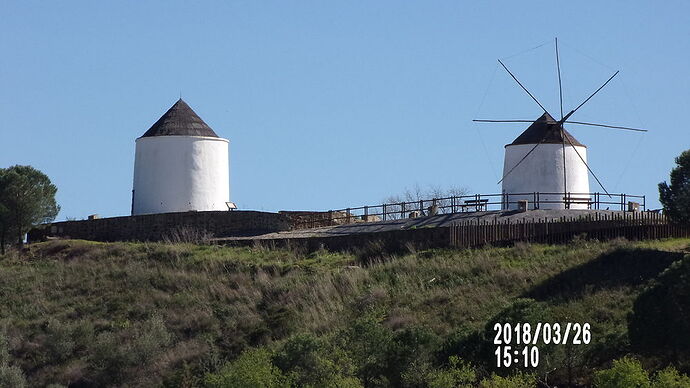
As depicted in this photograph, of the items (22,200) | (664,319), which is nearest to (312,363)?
(664,319)

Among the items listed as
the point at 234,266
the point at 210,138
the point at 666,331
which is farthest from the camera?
the point at 210,138

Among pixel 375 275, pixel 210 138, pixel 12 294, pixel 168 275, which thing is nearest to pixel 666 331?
pixel 375 275

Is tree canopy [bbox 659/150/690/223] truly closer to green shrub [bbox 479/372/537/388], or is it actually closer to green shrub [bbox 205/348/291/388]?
green shrub [bbox 479/372/537/388]

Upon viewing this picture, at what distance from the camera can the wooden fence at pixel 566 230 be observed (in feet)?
138

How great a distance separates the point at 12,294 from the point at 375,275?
11.0 metres

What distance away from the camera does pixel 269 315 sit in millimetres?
40344

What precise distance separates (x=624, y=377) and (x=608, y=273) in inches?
377

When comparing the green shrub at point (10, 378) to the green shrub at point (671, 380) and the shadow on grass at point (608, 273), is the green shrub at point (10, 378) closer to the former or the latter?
the shadow on grass at point (608, 273)

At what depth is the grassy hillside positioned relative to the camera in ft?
107

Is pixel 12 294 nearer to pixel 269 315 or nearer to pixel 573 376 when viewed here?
pixel 269 315

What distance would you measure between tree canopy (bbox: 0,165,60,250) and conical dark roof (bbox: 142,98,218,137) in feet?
15.8

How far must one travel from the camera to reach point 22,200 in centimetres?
5053

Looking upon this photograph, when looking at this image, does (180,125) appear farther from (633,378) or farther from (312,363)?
(633,378)

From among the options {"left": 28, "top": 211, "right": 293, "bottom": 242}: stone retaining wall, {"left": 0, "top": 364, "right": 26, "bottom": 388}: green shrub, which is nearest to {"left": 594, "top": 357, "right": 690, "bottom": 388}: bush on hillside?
{"left": 0, "top": 364, "right": 26, "bottom": 388}: green shrub
